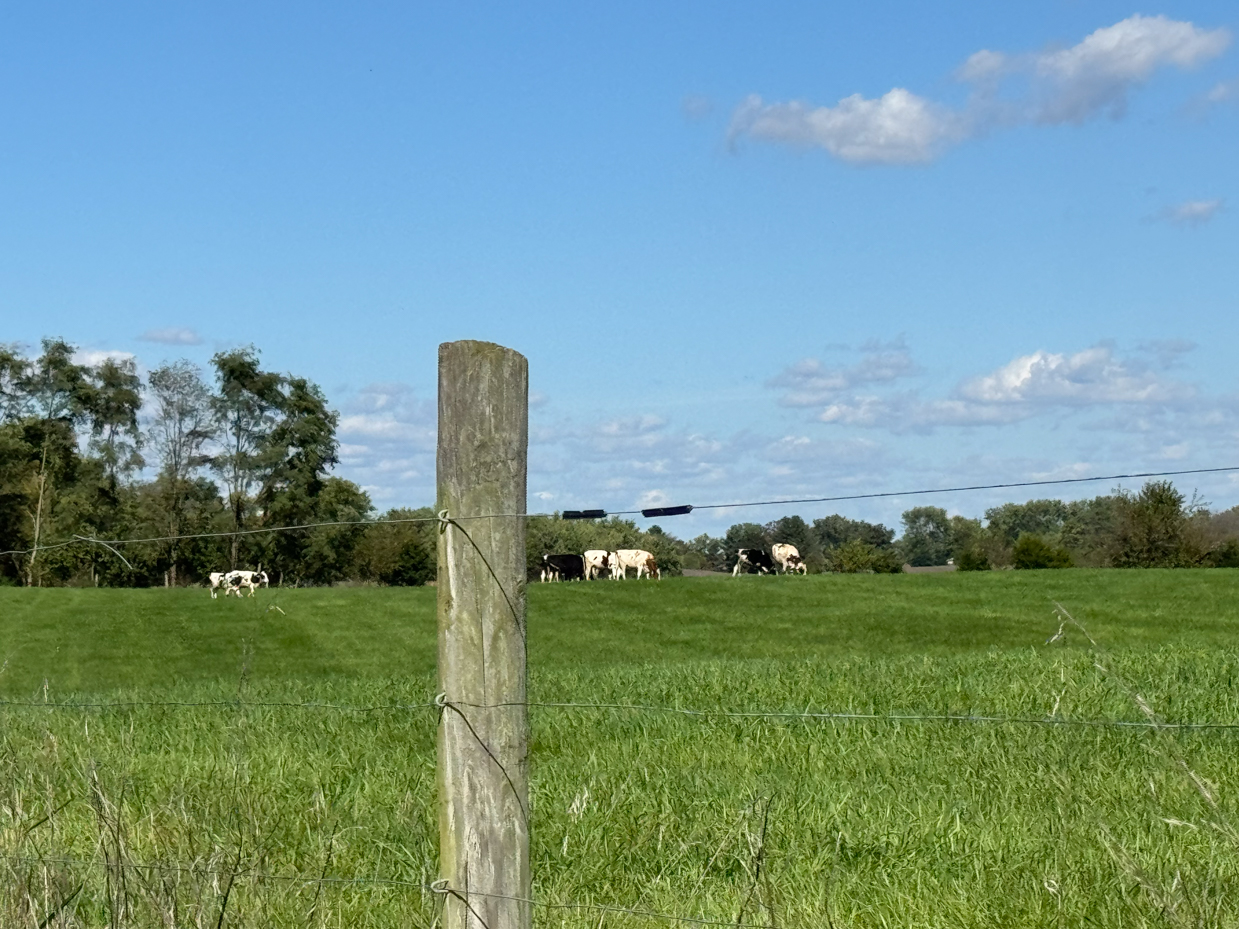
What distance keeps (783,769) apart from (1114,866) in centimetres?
253

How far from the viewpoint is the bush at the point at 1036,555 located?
160ft

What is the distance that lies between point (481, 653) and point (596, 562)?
164 feet

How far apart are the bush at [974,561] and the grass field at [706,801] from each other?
3695cm

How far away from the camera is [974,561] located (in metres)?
49.4

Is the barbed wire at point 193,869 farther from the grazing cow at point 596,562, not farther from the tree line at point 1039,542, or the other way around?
the grazing cow at point 596,562

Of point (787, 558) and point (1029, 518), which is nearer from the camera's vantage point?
point (787, 558)

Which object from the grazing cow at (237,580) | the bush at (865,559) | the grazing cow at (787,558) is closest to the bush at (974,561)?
the bush at (865,559)

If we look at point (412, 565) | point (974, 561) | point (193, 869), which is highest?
point (412, 565)

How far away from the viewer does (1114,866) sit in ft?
16.3

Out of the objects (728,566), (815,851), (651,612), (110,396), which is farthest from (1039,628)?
(110,396)

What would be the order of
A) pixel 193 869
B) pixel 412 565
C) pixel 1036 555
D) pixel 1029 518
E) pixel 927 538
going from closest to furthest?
pixel 193 869 → pixel 1036 555 → pixel 412 565 → pixel 927 538 → pixel 1029 518

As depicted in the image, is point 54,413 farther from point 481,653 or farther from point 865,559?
point 481,653

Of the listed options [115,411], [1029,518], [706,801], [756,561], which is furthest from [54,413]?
[706,801]

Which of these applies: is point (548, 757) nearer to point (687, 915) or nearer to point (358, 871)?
point (358, 871)
